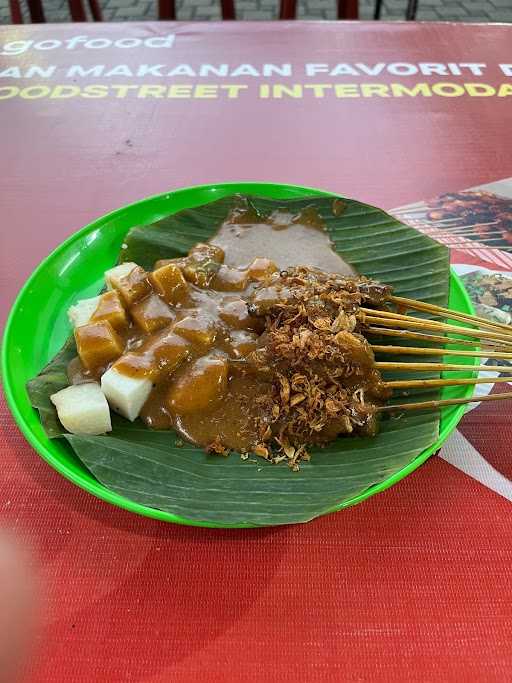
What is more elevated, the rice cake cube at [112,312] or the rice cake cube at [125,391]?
the rice cake cube at [112,312]

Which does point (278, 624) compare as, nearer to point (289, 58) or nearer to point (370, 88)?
point (370, 88)

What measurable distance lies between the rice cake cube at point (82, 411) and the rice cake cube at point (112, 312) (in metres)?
0.32

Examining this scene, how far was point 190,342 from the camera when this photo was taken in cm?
204

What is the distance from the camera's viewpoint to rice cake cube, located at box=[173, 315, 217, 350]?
2.05 m

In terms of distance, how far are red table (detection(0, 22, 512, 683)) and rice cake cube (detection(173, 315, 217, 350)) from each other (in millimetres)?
631

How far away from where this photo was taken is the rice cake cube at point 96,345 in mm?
1994

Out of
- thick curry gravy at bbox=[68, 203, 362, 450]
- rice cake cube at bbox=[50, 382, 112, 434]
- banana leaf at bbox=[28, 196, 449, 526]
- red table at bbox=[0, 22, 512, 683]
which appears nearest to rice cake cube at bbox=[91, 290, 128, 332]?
thick curry gravy at bbox=[68, 203, 362, 450]

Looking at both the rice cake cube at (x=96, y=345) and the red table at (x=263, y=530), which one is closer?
the red table at (x=263, y=530)

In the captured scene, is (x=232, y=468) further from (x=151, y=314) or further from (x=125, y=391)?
(x=151, y=314)

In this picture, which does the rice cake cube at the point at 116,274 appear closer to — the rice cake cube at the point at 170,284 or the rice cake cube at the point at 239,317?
the rice cake cube at the point at 170,284

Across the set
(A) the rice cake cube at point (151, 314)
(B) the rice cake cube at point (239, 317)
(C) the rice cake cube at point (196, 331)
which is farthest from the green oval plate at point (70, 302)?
(B) the rice cake cube at point (239, 317)

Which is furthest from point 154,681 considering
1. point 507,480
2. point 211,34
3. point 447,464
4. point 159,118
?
point 211,34

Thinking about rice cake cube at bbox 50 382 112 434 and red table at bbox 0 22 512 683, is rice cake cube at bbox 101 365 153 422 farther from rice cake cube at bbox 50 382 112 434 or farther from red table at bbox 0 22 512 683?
red table at bbox 0 22 512 683

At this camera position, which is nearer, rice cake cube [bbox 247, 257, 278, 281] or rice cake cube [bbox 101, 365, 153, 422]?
rice cake cube [bbox 101, 365, 153, 422]
